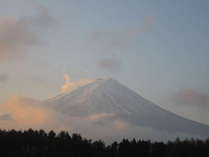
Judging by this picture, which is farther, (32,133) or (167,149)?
(32,133)

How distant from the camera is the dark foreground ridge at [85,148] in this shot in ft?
272

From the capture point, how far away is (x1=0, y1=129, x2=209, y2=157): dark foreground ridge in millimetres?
82812

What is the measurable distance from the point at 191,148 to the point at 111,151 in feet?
57.6

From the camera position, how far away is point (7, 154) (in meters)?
77.8

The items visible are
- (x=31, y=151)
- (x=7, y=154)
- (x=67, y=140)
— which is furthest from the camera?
(x=67, y=140)

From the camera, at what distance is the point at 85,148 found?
86.0 m

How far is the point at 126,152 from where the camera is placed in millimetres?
85625

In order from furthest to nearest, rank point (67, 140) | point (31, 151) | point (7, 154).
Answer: point (67, 140) → point (31, 151) → point (7, 154)

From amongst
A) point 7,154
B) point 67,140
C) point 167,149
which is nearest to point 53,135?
point 67,140

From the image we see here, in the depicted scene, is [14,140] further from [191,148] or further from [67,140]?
[191,148]

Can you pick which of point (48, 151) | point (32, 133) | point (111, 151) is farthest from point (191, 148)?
point (32, 133)

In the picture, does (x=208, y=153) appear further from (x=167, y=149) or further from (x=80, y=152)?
(x=80, y=152)

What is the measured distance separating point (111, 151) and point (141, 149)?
669 cm

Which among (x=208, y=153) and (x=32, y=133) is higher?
(x=32, y=133)
